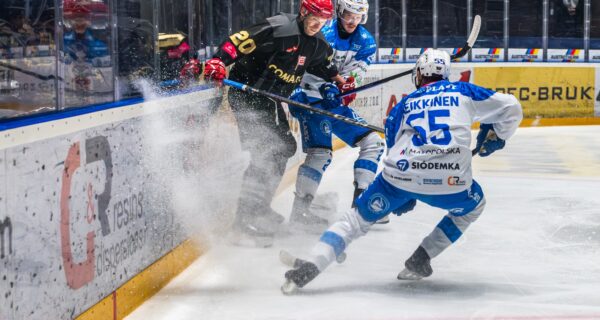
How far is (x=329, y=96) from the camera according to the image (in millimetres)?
5375

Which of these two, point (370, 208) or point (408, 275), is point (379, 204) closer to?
point (370, 208)

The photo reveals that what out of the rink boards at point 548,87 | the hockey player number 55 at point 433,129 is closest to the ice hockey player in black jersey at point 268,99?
the hockey player number 55 at point 433,129

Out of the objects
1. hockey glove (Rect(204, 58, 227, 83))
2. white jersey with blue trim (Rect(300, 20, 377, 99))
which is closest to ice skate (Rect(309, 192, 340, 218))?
white jersey with blue trim (Rect(300, 20, 377, 99))

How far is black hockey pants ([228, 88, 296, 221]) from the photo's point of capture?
5164 mm

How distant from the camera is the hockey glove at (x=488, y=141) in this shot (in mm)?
4227

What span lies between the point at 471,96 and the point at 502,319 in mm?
886

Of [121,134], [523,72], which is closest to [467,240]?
[121,134]

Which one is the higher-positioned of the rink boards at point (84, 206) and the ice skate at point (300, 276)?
the rink boards at point (84, 206)

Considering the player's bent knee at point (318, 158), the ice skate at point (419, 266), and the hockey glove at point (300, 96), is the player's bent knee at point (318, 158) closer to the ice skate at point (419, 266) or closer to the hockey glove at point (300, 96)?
the hockey glove at point (300, 96)

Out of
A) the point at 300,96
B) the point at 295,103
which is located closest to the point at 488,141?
the point at 295,103

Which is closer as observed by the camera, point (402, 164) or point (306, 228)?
point (402, 164)

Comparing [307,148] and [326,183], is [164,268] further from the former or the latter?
[326,183]

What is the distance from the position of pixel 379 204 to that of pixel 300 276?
1.35 feet

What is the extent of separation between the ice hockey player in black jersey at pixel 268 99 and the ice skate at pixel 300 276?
1.01 metres
